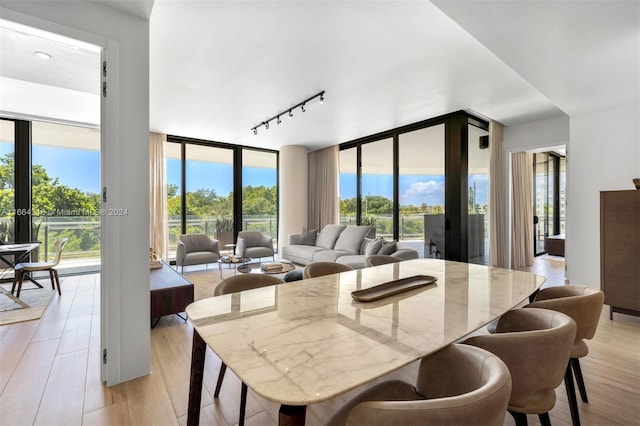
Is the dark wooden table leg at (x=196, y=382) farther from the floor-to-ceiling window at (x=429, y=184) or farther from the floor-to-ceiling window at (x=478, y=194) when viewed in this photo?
the floor-to-ceiling window at (x=478, y=194)

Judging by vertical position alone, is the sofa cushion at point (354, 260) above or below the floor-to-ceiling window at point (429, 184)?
below

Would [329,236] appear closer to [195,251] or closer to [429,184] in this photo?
[429,184]

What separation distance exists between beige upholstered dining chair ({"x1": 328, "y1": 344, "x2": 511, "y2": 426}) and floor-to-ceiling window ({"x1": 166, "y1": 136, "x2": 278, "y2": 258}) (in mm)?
5428

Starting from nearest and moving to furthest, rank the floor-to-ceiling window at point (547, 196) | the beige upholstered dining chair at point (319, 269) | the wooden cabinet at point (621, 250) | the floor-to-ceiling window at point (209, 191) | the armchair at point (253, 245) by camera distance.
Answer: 1. the beige upholstered dining chair at point (319, 269)
2. the wooden cabinet at point (621, 250)
3. the armchair at point (253, 245)
4. the floor-to-ceiling window at point (209, 191)
5. the floor-to-ceiling window at point (547, 196)

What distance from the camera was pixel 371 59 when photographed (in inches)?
113

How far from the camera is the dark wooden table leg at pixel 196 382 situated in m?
1.13

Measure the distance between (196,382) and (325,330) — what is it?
634 mm

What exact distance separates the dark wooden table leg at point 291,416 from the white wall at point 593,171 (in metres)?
4.66

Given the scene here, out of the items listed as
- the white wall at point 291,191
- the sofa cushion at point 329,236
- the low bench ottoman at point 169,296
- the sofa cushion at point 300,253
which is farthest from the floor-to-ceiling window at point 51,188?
the sofa cushion at point 329,236

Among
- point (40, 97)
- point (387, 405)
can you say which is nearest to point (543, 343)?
point (387, 405)

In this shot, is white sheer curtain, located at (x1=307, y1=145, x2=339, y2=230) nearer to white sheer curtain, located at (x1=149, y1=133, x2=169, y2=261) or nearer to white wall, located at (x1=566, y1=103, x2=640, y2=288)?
white sheer curtain, located at (x1=149, y1=133, x2=169, y2=261)

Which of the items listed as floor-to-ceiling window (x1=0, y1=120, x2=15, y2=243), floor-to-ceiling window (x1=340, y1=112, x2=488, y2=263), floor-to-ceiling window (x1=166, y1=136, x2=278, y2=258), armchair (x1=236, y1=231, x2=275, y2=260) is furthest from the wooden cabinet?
floor-to-ceiling window (x1=0, y1=120, x2=15, y2=243)

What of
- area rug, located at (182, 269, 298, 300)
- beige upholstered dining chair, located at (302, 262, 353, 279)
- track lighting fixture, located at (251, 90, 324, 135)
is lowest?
area rug, located at (182, 269, 298, 300)

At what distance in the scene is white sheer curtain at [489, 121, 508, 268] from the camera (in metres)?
5.03
